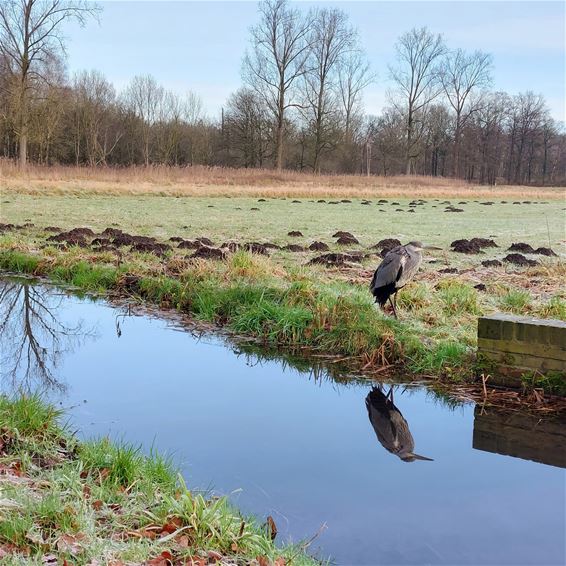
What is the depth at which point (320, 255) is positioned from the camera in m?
11.6

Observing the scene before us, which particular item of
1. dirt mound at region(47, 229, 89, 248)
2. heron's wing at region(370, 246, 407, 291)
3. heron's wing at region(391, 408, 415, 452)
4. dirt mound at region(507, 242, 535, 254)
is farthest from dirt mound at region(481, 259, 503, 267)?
dirt mound at region(47, 229, 89, 248)

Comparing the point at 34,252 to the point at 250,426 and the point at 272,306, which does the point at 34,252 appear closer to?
the point at 272,306

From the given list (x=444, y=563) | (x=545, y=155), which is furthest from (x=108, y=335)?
(x=545, y=155)

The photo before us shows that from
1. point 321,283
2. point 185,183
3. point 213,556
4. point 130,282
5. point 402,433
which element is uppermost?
point 185,183

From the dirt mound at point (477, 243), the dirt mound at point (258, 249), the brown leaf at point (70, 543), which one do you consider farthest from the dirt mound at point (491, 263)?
the brown leaf at point (70, 543)

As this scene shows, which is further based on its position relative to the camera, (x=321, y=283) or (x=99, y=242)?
(x=99, y=242)

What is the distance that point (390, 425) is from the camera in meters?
5.26

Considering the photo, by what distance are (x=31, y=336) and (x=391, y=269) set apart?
4.29 meters

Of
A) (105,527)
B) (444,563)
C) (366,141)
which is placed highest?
(366,141)

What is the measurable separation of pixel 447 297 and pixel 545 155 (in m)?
74.0

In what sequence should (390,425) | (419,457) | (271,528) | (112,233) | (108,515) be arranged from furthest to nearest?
(112,233)
(390,425)
(419,457)
(271,528)
(108,515)

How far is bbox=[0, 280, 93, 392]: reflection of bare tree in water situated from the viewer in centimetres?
612

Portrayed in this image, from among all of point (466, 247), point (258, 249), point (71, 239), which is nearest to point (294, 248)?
point (258, 249)

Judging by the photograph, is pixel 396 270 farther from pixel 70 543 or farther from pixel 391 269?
pixel 70 543
